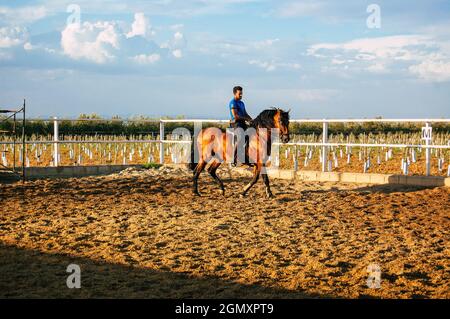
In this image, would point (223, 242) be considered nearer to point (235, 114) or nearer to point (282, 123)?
point (282, 123)

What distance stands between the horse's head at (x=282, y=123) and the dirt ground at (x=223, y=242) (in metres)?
1.18

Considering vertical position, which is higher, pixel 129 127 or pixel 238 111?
pixel 238 111

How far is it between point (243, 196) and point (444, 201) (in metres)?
3.77

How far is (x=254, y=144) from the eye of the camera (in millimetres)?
12430

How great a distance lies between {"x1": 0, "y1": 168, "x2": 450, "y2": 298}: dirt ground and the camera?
19.5ft

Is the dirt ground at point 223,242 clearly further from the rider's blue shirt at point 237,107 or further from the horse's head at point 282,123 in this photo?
the rider's blue shirt at point 237,107

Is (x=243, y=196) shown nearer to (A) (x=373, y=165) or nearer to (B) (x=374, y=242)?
(B) (x=374, y=242)

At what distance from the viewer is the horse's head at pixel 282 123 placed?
12.0 m

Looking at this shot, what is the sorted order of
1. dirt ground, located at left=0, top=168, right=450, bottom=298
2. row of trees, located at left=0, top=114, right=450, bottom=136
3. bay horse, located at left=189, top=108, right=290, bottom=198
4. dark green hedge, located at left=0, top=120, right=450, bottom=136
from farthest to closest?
dark green hedge, located at left=0, top=120, right=450, bottom=136 → row of trees, located at left=0, top=114, right=450, bottom=136 → bay horse, located at left=189, top=108, right=290, bottom=198 → dirt ground, located at left=0, top=168, right=450, bottom=298

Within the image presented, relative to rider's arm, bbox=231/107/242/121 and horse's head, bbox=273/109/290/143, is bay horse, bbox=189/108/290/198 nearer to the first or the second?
horse's head, bbox=273/109/290/143

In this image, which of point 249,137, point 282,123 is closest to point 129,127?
point 249,137

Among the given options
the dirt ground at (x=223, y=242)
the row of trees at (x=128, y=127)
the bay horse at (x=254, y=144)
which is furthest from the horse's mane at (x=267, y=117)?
the row of trees at (x=128, y=127)

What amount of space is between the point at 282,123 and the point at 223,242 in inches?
181

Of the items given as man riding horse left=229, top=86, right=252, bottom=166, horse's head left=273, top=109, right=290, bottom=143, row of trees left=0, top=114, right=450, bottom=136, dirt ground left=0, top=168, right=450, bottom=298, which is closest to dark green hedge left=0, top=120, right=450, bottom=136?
row of trees left=0, top=114, right=450, bottom=136
